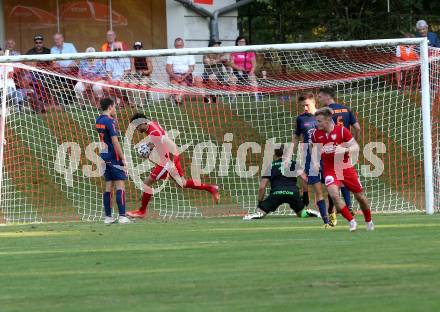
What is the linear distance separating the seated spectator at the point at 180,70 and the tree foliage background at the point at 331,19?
5.50m

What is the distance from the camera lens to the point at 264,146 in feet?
76.0

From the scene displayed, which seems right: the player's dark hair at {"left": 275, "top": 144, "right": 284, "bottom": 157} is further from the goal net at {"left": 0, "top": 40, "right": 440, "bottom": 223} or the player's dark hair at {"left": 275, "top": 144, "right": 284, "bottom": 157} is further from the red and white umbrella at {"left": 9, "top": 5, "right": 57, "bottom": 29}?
the red and white umbrella at {"left": 9, "top": 5, "right": 57, "bottom": 29}

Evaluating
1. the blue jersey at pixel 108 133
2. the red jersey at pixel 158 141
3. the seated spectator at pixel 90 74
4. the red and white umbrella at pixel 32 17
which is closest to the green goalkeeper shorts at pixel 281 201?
the red jersey at pixel 158 141

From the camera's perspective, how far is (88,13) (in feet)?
87.9

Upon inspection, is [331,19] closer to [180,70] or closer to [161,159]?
[180,70]

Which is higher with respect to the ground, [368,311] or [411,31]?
[411,31]

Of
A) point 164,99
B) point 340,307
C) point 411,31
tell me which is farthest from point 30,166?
point 340,307

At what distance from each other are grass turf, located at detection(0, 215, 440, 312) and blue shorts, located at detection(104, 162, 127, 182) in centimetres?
302

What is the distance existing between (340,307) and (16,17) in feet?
65.4

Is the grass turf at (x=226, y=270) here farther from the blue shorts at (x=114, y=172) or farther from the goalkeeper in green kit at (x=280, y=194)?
the goalkeeper in green kit at (x=280, y=194)

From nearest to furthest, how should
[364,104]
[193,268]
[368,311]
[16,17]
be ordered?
[368,311], [193,268], [364,104], [16,17]

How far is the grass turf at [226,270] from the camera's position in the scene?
812 cm


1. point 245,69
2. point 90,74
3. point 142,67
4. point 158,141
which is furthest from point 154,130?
point 245,69

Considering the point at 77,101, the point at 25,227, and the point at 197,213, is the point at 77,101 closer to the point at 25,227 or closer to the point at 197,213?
the point at 197,213
